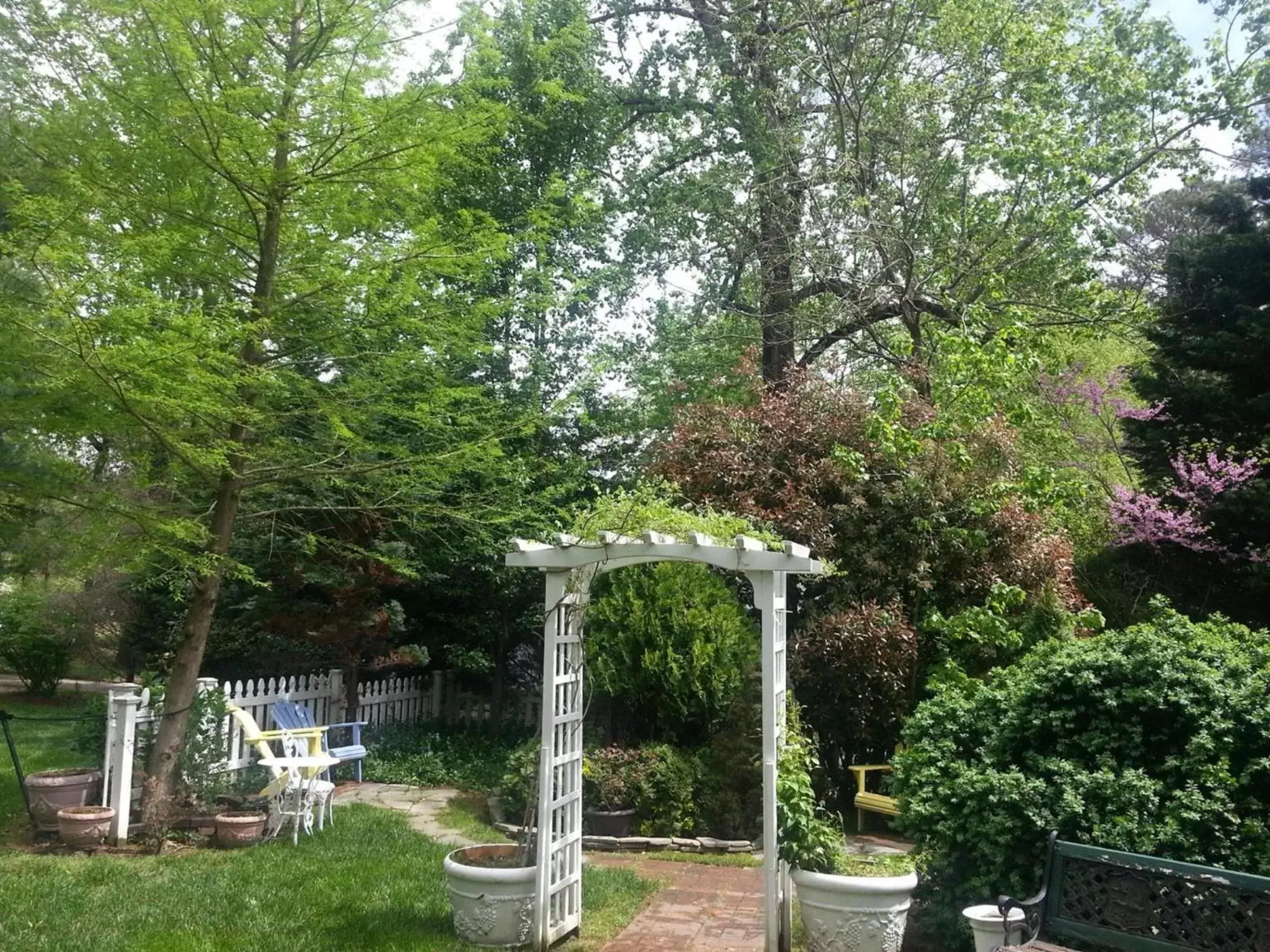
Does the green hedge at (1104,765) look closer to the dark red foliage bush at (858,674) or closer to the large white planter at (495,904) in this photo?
the large white planter at (495,904)

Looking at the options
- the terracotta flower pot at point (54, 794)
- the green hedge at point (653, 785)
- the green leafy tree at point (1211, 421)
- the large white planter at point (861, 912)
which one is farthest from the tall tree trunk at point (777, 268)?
the terracotta flower pot at point (54, 794)

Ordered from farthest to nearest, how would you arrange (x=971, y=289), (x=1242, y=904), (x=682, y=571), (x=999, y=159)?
(x=971, y=289) → (x=999, y=159) → (x=682, y=571) → (x=1242, y=904)

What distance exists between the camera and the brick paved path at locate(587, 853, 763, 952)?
5.36 m

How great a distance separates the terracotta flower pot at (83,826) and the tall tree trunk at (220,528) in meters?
0.31

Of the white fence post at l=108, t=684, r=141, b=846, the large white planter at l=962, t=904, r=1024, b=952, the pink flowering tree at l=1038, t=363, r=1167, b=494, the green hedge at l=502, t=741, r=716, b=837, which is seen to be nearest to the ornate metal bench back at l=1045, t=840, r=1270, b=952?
the large white planter at l=962, t=904, r=1024, b=952

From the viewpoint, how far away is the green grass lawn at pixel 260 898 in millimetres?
5141

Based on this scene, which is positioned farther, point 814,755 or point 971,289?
point 971,289

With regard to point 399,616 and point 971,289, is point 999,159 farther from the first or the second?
point 399,616

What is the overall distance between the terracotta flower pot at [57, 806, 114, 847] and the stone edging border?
2860mm

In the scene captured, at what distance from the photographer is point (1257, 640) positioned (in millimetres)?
5508

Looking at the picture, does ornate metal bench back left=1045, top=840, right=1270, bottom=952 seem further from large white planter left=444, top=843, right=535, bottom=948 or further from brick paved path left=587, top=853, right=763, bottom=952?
large white planter left=444, top=843, right=535, bottom=948

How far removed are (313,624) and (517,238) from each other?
510 cm

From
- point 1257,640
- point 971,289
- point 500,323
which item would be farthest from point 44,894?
point 971,289

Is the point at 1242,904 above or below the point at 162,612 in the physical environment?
below
